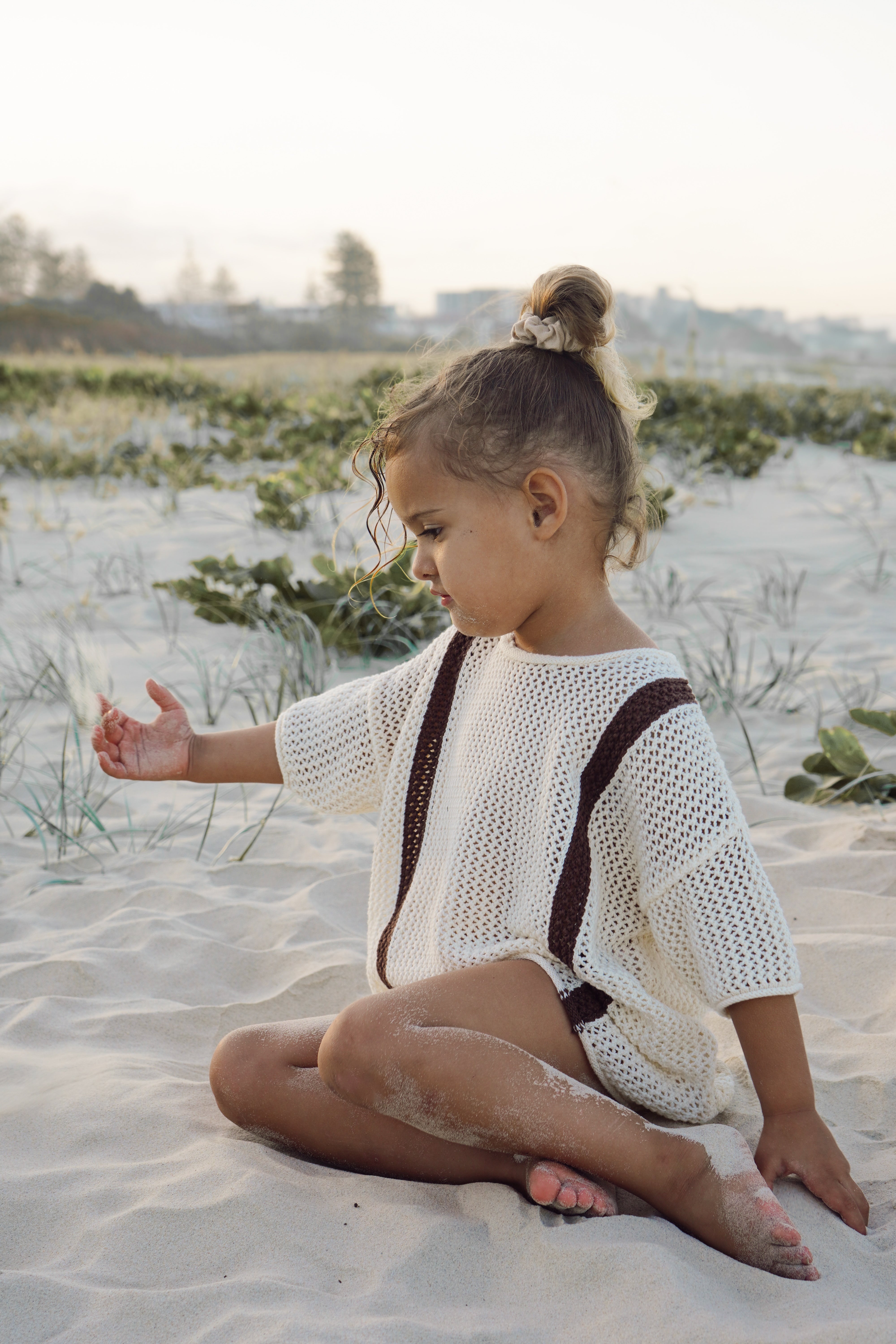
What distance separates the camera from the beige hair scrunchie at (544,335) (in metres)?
1.75

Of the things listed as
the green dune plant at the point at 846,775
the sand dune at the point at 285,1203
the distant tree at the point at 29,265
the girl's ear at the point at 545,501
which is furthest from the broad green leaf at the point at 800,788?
the distant tree at the point at 29,265

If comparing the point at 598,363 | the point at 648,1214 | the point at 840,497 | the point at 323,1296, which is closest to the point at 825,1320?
the point at 648,1214

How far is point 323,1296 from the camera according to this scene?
1.38 metres

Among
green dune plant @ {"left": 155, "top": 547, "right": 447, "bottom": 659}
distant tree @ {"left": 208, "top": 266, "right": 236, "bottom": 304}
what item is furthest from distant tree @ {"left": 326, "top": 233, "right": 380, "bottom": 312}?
green dune plant @ {"left": 155, "top": 547, "right": 447, "bottom": 659}

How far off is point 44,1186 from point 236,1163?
0.27 m

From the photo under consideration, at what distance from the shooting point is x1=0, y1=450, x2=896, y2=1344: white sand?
1338mm

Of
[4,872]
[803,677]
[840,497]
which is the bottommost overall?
[4,872]

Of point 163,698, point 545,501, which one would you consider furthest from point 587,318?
point 163,698

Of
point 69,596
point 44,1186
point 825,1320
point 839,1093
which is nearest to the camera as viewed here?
point 825,1320

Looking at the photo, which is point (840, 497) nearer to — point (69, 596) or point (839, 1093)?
point (69, 596)

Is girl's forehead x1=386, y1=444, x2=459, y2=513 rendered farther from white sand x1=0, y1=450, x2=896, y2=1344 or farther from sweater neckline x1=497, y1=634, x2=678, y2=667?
white sand x1=0, y1=450, x2=896, y2=1344

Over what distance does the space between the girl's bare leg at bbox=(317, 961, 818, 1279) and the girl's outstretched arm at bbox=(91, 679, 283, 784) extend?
601 millimetres

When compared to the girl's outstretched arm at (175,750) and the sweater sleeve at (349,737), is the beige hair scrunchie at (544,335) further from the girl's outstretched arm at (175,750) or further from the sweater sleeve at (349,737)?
the girl's outstretched arm at (175,750)

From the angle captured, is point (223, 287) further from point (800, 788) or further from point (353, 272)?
point (800, 788)
